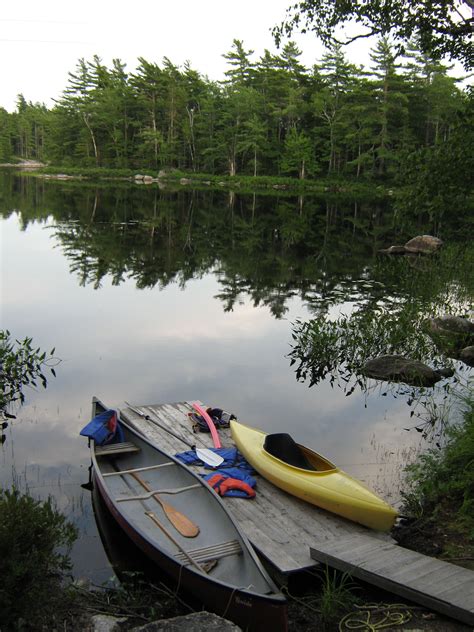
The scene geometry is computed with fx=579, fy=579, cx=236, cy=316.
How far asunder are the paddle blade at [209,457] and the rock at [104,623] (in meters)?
3.19

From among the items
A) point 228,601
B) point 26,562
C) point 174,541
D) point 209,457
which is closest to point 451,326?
point 209,457

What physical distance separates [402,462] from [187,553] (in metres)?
4.27

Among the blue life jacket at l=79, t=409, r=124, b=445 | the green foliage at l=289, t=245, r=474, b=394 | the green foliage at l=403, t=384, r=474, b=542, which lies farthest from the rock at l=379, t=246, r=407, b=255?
the blue life jacket at l=79, t=409, r=124, b=445

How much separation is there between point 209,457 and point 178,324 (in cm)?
828

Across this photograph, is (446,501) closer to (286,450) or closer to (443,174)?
(286,450)

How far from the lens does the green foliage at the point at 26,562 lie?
365 cm

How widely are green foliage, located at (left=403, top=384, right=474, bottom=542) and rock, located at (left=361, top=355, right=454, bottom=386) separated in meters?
3.72

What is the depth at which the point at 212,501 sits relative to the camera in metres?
6.19

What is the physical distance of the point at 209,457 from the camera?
7.71m

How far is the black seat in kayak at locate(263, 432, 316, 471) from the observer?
7.30m

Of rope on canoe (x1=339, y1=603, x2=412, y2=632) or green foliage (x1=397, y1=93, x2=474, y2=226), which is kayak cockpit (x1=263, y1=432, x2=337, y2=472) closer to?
rope on canoe (x1=339, y1=603, x2=412, y2=632)

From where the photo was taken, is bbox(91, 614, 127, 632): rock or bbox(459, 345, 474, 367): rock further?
bbox(459, 345, 474, 367): rock

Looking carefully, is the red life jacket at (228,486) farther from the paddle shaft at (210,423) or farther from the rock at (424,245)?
the rock at (424,245)

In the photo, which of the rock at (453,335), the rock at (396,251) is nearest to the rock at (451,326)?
the rock at (453,335)
